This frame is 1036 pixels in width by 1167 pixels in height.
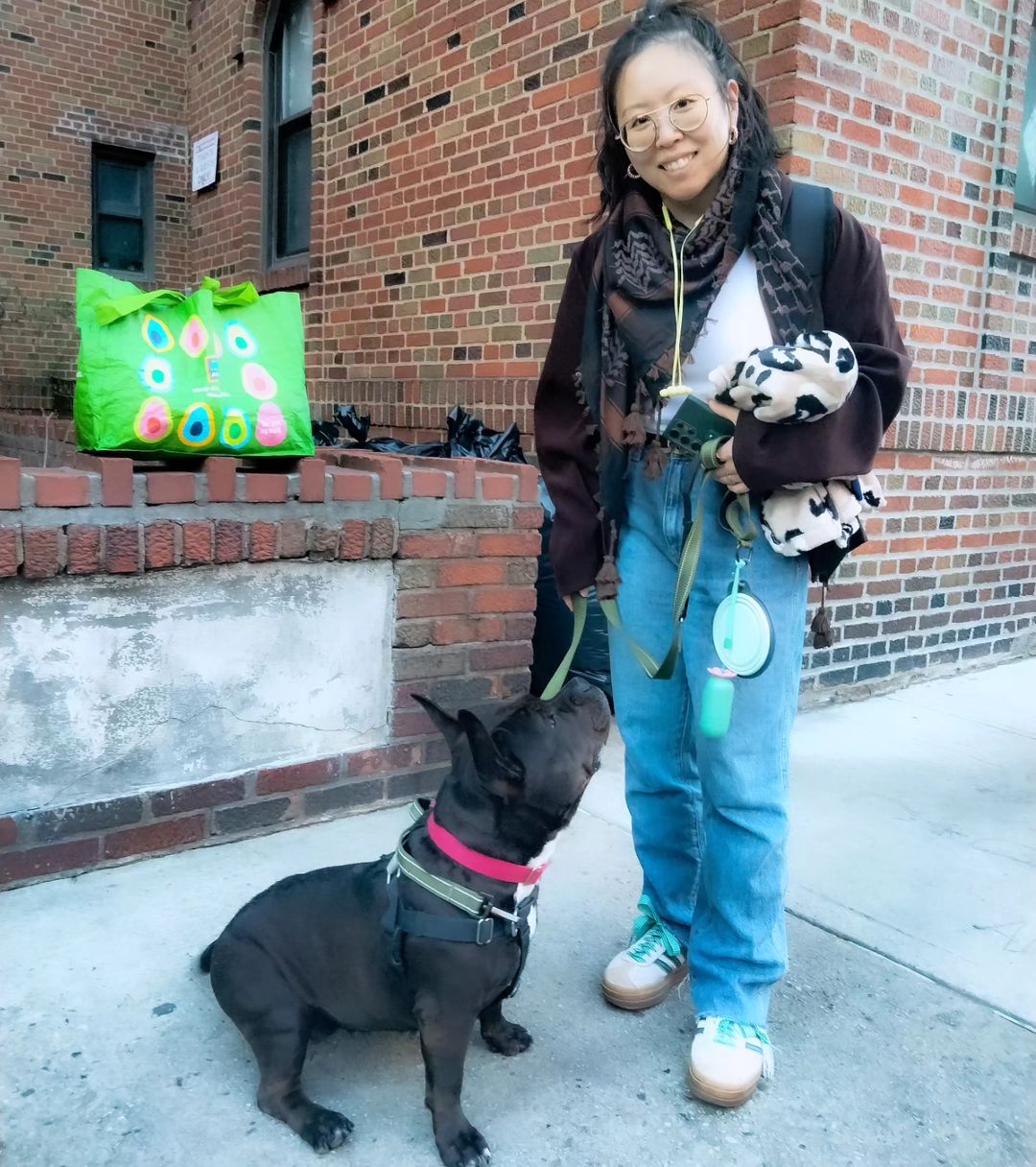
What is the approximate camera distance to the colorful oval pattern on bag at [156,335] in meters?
2.70

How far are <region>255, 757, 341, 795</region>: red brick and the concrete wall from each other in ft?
0.14

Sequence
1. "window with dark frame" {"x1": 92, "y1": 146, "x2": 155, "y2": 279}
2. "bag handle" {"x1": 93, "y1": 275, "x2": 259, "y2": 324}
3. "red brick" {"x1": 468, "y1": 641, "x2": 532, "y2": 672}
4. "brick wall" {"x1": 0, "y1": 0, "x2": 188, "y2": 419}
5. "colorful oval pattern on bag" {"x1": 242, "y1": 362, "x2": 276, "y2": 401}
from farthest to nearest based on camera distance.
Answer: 1. "window with dark frame" {"x1": 92, "y1": 146, "x2": 155, "y2": 279}
2. "brick wall" {"x1": 0, "y1": 0, "x2": 188, "y2": 419}
3. "red brick" {"x1": 468, "y1": 641, "x2": 532, "y2": 672}
4. "colorful oval pattern on bag" {"x1": 242, "y1": 362, "x2": 276, "y2": 401}
5. "bag handle" {"x1": 93, "y1": 275, "x2": 259, "y2": 324}

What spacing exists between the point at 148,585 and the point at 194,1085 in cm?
132

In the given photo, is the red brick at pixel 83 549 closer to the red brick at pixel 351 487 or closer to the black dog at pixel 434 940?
the red brick at pixel 351 487

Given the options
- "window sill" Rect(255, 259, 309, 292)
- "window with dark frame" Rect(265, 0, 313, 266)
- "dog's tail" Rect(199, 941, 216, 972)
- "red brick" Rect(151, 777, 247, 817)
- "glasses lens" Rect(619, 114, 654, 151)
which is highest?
"window with dark frame" Rect(265, 0, 313, 266)

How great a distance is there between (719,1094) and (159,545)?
191 centimetres

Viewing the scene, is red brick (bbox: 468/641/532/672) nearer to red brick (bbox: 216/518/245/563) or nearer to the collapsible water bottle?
red brick (bbox: 216/518/245/563)

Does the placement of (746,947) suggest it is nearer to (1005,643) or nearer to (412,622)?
(412,622)

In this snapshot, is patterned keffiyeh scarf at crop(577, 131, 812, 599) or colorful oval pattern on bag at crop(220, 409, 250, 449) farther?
colorful oval pattern on bag at crop(220, 409, 250, 449)

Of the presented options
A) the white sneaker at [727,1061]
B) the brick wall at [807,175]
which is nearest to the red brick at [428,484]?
the white sneaker at [727,1061]

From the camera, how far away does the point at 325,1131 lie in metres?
1.84

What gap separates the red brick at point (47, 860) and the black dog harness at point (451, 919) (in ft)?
4.16

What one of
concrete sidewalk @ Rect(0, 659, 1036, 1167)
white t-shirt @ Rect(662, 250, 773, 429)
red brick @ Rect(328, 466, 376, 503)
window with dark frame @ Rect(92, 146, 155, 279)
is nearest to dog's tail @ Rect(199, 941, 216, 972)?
concrete sidewalk @ Rect(0, 659, 1036, 1167)

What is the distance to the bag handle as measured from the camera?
2.63 metres
